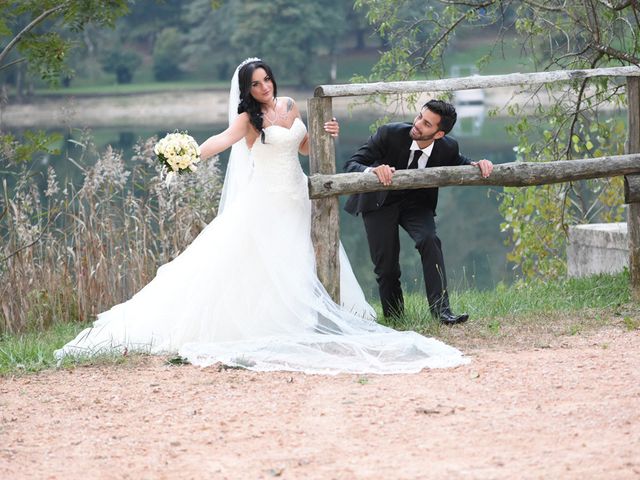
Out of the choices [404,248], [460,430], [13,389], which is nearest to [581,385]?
[460,430]

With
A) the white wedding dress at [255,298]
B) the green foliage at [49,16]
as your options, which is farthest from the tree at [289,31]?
the white wedding dress at [255,298]

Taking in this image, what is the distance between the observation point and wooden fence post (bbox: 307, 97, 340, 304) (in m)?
6.48

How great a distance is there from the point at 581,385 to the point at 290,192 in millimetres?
2412

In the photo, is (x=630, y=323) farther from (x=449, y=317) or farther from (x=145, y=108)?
(x=145, y=108)

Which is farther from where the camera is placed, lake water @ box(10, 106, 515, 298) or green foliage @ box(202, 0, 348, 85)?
green foliage @ box(202, 0, 348, 85)

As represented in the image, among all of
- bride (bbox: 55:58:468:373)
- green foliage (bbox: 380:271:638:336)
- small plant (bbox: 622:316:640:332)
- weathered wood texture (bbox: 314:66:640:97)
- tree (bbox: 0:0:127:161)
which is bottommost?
small plant (bbox: 622:316:640:332)

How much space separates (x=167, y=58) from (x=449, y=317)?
1908 inches

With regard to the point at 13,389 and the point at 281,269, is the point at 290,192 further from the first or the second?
the point at 13,389

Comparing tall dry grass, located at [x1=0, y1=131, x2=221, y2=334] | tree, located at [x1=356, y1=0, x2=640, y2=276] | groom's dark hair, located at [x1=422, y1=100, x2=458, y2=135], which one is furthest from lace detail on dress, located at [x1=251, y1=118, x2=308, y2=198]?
tree, located at [x1=356, y1=0, x2=640, y2=276]

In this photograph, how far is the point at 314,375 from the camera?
5.44 meters

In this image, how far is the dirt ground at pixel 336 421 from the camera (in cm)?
396

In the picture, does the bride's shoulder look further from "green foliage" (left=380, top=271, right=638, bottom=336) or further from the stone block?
the stone block

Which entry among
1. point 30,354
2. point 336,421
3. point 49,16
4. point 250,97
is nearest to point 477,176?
point 250,97

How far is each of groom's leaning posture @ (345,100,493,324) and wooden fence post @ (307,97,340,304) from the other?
0.68 feet
